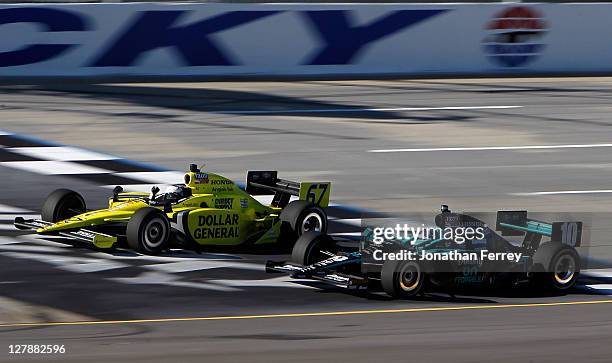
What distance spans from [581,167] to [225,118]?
757cm

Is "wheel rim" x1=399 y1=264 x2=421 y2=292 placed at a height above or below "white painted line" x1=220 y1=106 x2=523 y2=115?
below

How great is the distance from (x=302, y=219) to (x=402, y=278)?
8.20 feet

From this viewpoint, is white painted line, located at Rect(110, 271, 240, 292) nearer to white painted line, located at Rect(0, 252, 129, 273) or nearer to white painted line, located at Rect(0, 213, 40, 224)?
white painted line, located at Rect(0, 252, 129, 273)

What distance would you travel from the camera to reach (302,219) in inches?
530

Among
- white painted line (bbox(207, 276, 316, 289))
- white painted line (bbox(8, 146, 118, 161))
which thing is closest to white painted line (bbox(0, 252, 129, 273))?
white painted line (bbox(207, 276, 316, 289))

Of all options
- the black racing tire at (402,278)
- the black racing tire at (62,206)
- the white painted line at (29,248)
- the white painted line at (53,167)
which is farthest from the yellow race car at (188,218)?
the white painted line at (53,167)

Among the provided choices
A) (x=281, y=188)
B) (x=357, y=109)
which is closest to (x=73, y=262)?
(x=281, y=188)

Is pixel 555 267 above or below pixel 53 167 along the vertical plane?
below

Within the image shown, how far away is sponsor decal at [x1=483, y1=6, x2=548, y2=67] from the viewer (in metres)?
32.0

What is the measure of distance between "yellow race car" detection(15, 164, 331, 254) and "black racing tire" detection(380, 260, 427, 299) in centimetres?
242

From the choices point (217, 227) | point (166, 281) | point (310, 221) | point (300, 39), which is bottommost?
point (166, 281)

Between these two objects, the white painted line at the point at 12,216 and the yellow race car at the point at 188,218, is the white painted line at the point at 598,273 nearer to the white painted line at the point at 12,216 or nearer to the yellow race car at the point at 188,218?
the yellow race car at the point at 188,218

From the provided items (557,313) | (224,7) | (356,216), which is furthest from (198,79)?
(557,313)

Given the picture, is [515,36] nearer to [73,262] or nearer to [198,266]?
[198,266]
